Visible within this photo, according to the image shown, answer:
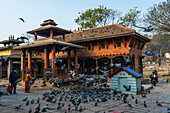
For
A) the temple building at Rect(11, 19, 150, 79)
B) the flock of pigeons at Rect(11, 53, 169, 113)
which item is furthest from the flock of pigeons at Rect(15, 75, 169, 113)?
the temple building at Rect(11, 19, 150, 79)

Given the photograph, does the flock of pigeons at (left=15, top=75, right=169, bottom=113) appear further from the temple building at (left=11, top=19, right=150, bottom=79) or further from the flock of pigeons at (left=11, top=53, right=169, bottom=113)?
the temple building at (left=11, top=19, right=150, bottom=79)

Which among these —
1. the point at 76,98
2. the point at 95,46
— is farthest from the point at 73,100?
the point at 95,46

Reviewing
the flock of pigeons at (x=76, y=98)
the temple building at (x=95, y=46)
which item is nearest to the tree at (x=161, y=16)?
the temple building at (x=95, y=46)

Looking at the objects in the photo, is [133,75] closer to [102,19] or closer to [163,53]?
[102,19]

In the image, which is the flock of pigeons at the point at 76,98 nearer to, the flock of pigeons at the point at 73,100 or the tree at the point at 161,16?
the flock of pigeons at the point at 73,100

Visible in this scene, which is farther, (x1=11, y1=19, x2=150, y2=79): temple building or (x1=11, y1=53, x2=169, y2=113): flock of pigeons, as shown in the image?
(x1=11, y1=19, x2=150, y2=79): temple building

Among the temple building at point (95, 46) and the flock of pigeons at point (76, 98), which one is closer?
the flock of pigeons at point (76, 98)

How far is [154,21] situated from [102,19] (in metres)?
12.2

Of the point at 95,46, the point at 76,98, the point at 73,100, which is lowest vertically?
the point at 76,98

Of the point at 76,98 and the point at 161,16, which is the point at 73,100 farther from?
the point at 161,16

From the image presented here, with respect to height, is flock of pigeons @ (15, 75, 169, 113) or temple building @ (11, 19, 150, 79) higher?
temple building @ (11, 19, 150, 79)

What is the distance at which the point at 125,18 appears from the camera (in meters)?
33.2

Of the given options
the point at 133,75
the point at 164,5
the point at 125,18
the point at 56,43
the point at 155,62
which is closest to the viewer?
the point at 133,75

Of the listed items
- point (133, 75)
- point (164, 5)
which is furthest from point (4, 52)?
point (164, 5)
